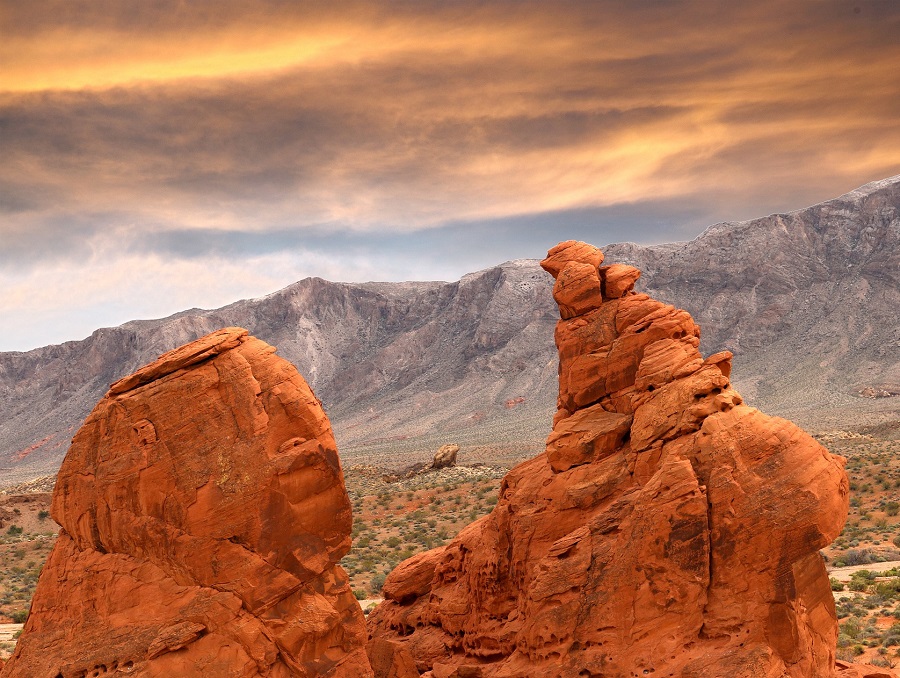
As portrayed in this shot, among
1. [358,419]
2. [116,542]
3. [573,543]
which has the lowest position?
[358,419]

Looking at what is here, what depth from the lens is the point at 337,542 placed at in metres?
17.0

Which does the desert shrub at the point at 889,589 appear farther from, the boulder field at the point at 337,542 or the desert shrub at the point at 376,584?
the desert shrub at the point at 376,584

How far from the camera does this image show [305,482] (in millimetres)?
16562

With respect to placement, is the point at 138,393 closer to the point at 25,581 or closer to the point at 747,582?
the point at 747,582

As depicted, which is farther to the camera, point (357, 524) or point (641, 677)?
point (357, 524)

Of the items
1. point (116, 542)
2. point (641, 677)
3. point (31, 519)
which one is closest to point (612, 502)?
point (641, 677)

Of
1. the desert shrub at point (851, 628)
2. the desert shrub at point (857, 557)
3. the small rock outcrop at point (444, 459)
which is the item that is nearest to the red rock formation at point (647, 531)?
the desert shrub at point (851, 628)

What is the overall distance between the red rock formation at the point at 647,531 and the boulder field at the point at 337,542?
41 millimetres

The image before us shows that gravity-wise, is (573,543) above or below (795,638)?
above

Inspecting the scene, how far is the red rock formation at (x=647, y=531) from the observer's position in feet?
48.6

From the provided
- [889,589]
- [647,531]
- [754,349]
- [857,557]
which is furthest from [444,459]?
[754,349]

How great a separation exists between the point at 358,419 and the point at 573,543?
16757 cm

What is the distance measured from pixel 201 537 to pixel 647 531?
361 inches

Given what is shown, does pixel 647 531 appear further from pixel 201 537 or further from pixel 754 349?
pixel 754 349
